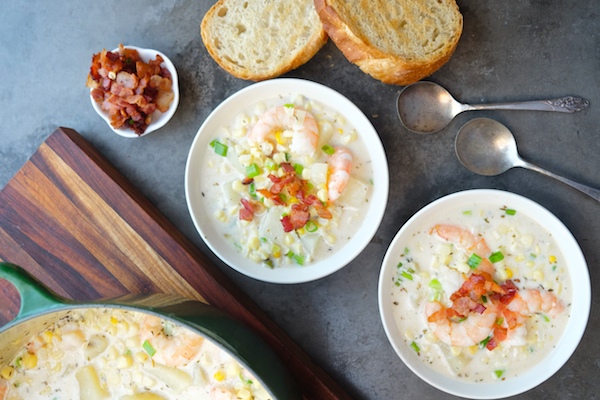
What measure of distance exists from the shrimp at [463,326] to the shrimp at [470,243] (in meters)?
0.19

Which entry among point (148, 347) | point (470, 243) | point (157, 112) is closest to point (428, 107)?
point (470, 243)

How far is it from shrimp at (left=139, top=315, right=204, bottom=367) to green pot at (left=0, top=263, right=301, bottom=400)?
0.11m

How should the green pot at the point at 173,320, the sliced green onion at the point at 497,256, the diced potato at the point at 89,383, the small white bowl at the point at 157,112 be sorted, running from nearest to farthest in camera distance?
the green pot at the point at 173,320, the diced potato at the point at 89,383, the sliced green onion at the point at 497,256, the small white bowl at the point at 157,112

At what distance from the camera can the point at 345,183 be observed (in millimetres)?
2783

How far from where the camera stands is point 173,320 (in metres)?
2.27

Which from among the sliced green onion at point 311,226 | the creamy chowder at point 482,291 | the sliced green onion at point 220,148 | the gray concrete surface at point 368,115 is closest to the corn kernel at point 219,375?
the gray concrete surface at point 368,115

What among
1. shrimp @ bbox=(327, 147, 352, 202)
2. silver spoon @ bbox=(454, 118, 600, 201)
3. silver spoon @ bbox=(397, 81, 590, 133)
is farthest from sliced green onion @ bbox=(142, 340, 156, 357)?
silver spoon @ bbox=(454, 118, 600, 201)

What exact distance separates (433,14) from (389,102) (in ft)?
1.47

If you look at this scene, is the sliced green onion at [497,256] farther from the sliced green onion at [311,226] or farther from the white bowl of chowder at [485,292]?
the sliced green onion at [311,226]

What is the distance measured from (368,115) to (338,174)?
43 cm

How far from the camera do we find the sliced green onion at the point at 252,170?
2.86 meters

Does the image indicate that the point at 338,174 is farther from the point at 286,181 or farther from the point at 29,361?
the point at 29,361

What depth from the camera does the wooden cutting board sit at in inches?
118

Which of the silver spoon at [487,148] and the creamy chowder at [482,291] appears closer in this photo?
the creamy chowder at [482,291]
